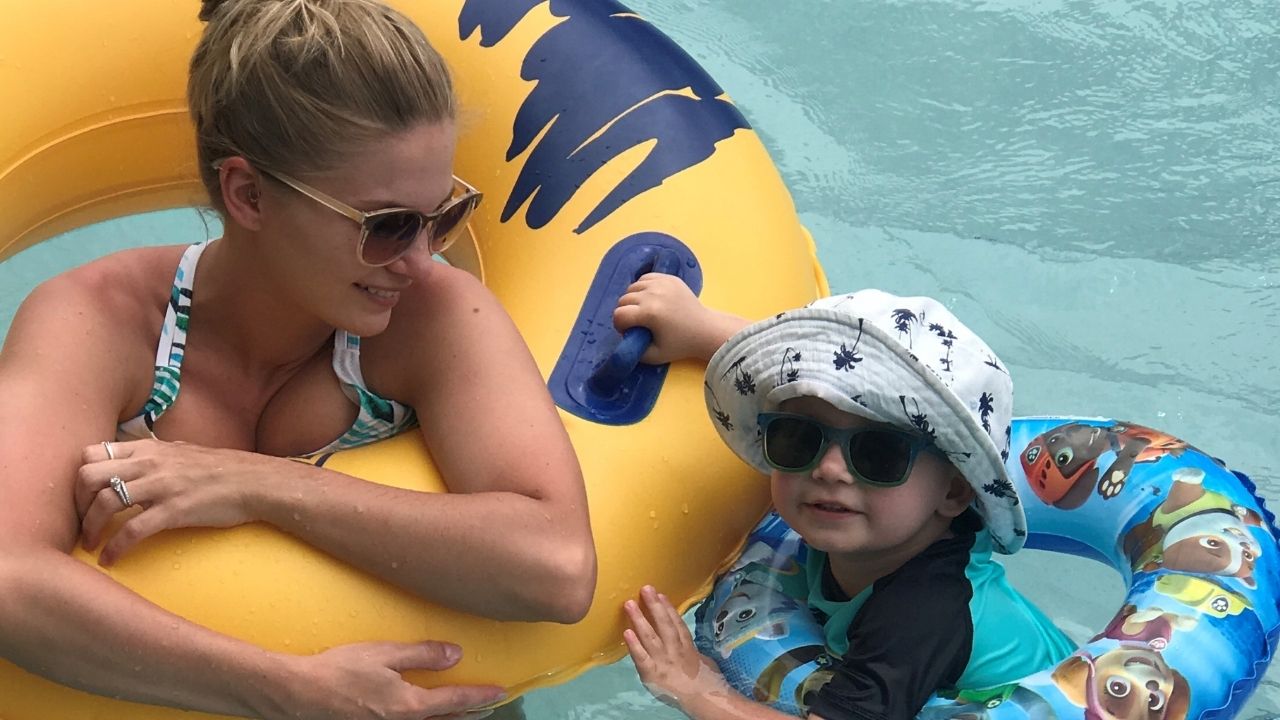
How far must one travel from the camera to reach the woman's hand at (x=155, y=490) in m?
1.87

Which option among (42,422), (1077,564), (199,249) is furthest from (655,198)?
(1077,564)

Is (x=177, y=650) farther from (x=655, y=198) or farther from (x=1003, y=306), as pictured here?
(x=1003, y=306)

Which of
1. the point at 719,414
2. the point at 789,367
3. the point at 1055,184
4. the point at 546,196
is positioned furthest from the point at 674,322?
the point at 1055,184

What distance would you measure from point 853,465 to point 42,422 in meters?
1.03

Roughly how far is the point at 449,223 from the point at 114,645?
652mm

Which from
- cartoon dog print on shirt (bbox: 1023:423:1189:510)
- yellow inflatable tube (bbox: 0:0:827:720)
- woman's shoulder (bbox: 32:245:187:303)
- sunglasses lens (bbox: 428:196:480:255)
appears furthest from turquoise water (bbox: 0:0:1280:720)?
woman's shoulder (bbox: 32:245:187:303)

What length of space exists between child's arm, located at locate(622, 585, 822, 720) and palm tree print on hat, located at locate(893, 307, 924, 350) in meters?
0.50

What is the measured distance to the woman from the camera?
72.7 inches

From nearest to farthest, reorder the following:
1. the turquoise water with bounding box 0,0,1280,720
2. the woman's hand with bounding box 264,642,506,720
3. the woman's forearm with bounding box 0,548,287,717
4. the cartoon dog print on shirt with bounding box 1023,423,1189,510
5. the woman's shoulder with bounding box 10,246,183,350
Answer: the woman's forearm with bounding box 0,548,287,717 < the woman's hand with bounding box 264,642,506,720 < the woman's shoulder with bounding box 10,246,183,350 < the cartoon dog print on shirt with bounding box 1023,423,1189,510 < the turquoise water with bounding box 0,0,1280,720

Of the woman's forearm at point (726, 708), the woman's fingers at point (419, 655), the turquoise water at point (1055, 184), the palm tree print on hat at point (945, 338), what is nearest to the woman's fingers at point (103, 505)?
the woman's fingers at point (419, 655)

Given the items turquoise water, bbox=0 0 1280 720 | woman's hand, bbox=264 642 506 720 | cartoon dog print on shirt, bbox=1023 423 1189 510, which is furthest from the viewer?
turquoise water, bbox=0 0 1280 720

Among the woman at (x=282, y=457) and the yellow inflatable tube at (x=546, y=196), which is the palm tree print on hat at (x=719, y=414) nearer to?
the yellow inflatable tube at (x=546, y=196)

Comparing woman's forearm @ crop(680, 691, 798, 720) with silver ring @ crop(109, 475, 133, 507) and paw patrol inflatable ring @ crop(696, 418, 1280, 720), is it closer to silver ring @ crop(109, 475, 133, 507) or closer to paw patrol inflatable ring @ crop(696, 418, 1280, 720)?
paw patrol inflatable ring @ crop(696, 418, 1280, 720)

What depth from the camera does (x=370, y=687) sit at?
6.28 feet
